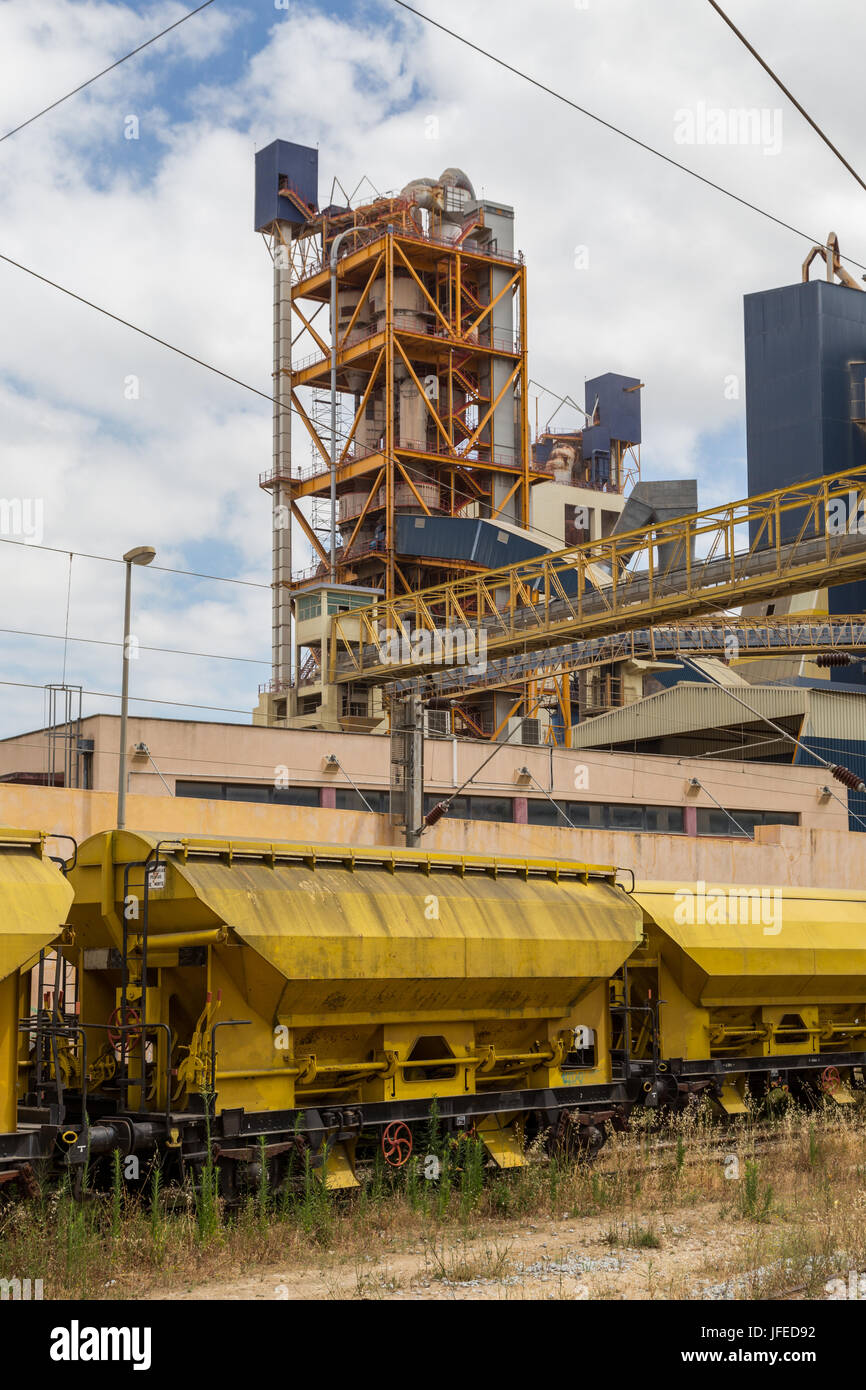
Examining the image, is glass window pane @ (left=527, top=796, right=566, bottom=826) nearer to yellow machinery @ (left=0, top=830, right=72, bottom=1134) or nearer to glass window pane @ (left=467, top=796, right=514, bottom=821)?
glass window pane @ (left=467, top=796, right=514, bottom=821)

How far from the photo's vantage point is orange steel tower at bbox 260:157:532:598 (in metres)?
63.1

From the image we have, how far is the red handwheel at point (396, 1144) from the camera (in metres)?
13.8

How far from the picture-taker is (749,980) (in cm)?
1822

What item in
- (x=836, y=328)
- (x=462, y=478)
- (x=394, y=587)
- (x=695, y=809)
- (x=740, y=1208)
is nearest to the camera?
(x=740, y=1208)

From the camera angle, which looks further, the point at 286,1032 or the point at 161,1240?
the point at 286,1032

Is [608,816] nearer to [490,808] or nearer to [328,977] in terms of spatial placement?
[490,808]

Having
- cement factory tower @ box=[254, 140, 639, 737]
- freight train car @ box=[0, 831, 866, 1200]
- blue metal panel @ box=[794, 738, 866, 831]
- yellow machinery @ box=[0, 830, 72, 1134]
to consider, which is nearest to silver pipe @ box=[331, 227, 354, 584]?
cement factory tower @ box=[254, 140, 639, 737]

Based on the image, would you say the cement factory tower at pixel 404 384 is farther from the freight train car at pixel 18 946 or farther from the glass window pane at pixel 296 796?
the freight train car at pixel 18 946

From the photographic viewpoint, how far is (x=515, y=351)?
67312mm

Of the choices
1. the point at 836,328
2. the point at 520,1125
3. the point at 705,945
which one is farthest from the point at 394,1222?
the point at 836,328

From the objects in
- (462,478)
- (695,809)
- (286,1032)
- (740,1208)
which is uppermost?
(462,478)
